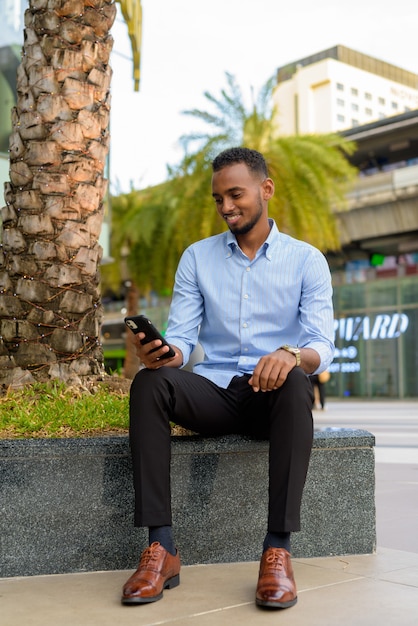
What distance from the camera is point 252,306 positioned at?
10.9 ft

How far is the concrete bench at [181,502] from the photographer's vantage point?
3.15 m

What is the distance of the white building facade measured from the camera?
9875cm

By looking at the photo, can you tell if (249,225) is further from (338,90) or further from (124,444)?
(338,90)

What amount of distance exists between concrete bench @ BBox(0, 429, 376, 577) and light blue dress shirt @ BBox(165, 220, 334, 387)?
40cm

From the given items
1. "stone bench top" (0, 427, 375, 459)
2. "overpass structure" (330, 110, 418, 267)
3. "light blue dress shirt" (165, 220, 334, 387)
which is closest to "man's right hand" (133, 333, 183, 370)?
"light blue dress shirt" (165, 220, 334, 387)

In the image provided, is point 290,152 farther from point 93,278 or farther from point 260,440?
point 260,440

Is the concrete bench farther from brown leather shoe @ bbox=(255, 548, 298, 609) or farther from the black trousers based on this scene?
brown leather shoe @ bbox=(255, 548, 298, 609)

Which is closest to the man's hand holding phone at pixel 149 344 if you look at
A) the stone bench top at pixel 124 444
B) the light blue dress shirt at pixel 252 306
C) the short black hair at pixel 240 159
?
the light blue dress shirt at pixel 252 306

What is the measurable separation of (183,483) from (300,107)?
101442mm

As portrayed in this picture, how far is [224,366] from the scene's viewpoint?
335cm

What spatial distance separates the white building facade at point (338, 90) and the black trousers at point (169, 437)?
9154 centimetres

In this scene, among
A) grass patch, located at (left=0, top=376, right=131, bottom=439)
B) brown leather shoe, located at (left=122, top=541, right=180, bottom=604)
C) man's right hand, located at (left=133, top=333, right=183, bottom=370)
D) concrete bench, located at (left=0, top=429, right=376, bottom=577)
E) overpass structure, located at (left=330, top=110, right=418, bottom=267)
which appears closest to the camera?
brown leather shoe, located at (left=122, top=541, right=180, bottom=604)

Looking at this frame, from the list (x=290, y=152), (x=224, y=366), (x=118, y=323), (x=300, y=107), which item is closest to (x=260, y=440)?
(x=224, y=366)

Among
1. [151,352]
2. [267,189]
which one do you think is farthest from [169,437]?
[267,189]
